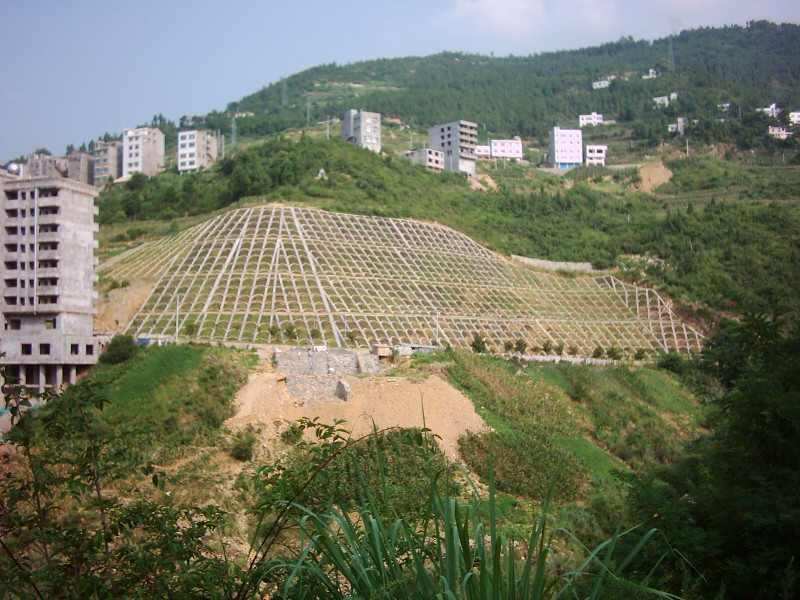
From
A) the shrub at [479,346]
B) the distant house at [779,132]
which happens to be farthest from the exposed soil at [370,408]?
the distant house at [779,132]

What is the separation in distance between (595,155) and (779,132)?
20.8 metres

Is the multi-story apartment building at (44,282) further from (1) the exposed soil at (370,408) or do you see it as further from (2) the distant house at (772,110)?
(2) the distant house at (772,110)

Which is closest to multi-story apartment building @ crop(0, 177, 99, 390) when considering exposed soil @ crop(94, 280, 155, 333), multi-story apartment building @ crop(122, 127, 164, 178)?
exposed soil @ crop(94, 280, 155, 333)

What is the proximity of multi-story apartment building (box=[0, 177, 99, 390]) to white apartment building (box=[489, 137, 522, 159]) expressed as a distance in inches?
2998

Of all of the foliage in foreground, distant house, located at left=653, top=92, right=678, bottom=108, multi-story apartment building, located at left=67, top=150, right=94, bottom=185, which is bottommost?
the foliage in foreground

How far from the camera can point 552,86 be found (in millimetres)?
141625

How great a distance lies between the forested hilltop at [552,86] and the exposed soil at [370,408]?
8058 centimetres

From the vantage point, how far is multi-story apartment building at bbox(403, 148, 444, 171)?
3452 inches

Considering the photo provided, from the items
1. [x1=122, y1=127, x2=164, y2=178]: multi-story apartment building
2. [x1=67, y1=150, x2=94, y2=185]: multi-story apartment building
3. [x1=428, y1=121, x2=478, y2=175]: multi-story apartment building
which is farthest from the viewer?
[x1=67, y1=150, x2=94, y2=185]: multi-story apartment building

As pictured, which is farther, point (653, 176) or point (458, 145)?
point (458, 145)

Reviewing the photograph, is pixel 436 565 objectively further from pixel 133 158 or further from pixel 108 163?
pixel 108 163

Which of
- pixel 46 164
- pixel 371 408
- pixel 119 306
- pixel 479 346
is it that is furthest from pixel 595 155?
pixel 371 408

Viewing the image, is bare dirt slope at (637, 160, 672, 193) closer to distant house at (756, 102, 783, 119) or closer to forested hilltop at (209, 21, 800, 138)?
distant house at (756, 102, 783, 119)

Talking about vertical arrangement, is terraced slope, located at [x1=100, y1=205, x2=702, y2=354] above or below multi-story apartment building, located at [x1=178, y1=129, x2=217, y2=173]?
below
